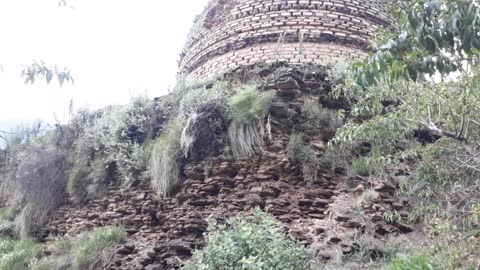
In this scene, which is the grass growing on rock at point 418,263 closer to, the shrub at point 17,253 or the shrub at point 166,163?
the shrub at point 166,163

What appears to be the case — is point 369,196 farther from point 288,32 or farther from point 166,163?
point 288,32

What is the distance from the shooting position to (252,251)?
5219 mm

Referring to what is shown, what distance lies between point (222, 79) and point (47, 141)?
3.15 meters

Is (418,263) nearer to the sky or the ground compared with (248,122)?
nearer to the ground

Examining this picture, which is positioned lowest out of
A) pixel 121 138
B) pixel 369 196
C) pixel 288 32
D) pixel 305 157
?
pixel 369 196

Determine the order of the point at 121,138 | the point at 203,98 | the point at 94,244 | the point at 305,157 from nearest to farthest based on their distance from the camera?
the point at 94,244 → the point at 305,157 → the point at 203,98 → the point at 121,138

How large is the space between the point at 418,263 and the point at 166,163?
11.8ft

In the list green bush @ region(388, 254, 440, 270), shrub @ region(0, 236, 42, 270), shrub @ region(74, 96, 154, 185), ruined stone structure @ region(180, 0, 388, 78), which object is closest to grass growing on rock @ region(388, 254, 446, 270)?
green bush @ region(388, 254, 440, 270)

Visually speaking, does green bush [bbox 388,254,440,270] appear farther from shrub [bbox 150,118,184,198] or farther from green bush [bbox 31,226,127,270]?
green bush [bbox 31,226,127,270]

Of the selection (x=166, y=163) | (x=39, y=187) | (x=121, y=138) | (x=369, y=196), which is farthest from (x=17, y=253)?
(x=369, y=196)

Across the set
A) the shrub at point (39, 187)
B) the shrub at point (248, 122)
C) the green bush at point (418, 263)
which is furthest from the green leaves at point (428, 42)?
the shrub at point (39, 187)

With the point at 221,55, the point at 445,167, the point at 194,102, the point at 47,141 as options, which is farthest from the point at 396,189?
the point at 47,141

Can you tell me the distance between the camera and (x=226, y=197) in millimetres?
6867

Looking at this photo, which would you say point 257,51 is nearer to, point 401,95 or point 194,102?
point 194,102
